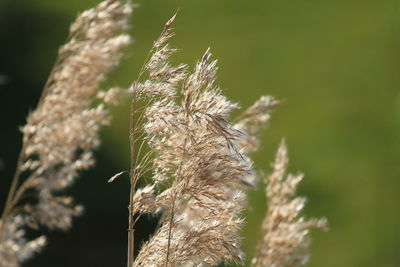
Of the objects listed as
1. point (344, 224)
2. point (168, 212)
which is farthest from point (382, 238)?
point (168, 212)

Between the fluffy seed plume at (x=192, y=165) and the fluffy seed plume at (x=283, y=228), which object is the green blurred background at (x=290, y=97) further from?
the fluffy seed plume at (x=192, y=165)

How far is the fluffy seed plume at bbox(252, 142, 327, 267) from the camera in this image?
96.5 inches

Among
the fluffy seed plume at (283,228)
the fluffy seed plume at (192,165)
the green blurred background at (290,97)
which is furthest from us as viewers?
the green blurred background at (290,97)

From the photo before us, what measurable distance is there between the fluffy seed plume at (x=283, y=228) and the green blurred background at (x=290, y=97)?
4061 millimetres

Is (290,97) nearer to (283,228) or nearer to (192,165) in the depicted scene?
(283,228)

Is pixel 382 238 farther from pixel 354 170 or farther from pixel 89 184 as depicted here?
pixel 89 184

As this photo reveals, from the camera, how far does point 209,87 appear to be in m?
1.78

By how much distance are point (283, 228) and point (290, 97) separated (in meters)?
8.61

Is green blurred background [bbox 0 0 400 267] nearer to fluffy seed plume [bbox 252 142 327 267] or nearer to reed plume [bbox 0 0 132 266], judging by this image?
reed plume [bbox 0 0 132 266]

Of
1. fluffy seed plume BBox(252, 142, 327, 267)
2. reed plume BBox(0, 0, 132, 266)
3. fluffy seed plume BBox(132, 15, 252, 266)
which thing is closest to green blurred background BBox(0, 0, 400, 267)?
reed plume BBox(0, 0, 132, 266)

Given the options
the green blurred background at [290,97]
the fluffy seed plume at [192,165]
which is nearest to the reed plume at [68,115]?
the fluffy seed plume at [192,165]

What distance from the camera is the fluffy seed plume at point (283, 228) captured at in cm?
245

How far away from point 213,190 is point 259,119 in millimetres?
797

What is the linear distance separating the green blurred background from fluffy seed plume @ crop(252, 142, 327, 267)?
4061mm
